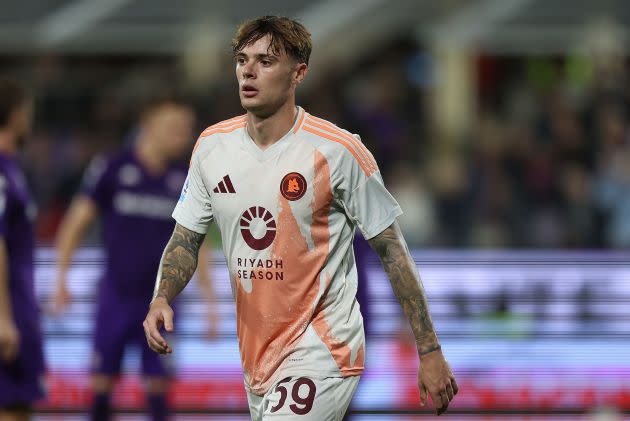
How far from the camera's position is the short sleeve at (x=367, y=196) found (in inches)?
192

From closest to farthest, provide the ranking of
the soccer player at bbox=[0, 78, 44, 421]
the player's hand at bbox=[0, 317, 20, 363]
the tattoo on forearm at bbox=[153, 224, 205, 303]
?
the tattoo on forearm at bbox=[153, 224, 205, 303] → the player's hand at bbox=[0, 317, 20, 363] → the soccer player at bbox=[0, 78, 44, 421]

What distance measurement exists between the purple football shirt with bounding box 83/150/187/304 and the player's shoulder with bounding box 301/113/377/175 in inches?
134

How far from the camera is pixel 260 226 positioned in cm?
495

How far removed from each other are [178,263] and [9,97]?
7.36 ft

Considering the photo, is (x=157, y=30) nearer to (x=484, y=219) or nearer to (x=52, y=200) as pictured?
(x=52, y=200)

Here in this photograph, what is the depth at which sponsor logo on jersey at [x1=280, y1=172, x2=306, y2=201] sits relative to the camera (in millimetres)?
4914

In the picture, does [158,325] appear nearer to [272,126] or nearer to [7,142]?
[272,126]

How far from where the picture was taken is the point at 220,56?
58.1 feet

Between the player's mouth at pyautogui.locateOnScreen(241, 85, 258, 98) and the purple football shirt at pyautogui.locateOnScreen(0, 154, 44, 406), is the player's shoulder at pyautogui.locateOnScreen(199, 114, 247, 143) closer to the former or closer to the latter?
the player's mouth at pyautogui.locateOnScreen(241, 85, 258, 98)

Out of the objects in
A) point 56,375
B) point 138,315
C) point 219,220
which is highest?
point 219,220

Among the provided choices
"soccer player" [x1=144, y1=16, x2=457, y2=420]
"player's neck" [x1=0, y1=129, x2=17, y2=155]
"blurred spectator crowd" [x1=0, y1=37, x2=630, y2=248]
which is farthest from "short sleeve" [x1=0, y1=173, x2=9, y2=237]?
"blurred spectator crowd" [x1=0, y1=37, x2=630, y2=248]

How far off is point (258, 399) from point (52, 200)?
9.21m

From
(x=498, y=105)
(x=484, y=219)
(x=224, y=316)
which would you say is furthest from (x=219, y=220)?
(x=498, y=105)

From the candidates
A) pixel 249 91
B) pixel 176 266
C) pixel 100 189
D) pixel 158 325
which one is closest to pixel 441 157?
pixel 100 189
